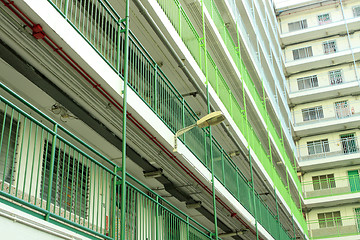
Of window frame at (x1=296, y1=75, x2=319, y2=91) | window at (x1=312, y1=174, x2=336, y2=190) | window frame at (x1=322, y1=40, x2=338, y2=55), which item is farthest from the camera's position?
window frame at (x1=322, y1=40, x2=338, y2=55)

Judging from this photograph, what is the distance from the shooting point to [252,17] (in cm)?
3016

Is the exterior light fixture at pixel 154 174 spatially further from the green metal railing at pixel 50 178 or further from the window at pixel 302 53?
the window at pixel 302 53

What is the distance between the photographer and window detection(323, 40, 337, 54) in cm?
4243

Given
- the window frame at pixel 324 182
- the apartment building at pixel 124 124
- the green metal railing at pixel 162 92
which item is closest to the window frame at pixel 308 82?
the window frame at pixel 324 182

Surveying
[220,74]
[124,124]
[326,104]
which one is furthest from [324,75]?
[124,124]

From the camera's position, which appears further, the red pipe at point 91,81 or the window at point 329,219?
the window at point 329,219

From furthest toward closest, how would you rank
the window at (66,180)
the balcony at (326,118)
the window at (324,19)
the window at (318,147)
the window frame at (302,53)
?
the window at (324,19) → the window frame at (302,53) → the window at (318,147) → the balcony at (326,118) → the window at (66,180)

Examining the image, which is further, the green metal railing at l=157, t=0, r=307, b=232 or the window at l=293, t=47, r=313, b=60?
the window at l=293, t=47, r=313, b=60

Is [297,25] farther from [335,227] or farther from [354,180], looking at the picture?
[335,227]

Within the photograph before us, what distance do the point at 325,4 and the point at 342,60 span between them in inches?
245

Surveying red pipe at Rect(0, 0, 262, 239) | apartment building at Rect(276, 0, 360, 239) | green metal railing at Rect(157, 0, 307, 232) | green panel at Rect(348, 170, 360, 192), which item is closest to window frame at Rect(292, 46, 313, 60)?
apartment building at Rect(276, 0, 360, 239)

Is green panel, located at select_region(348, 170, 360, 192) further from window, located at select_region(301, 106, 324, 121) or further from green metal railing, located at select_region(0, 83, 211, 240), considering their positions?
green metal railing, located at select_region(0, 83, 211, 240)

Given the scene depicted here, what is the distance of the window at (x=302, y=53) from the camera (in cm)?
4328

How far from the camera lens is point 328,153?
38656mm
